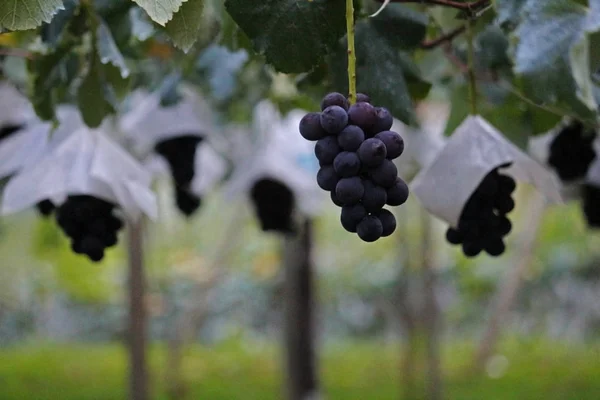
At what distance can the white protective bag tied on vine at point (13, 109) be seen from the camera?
1.68m

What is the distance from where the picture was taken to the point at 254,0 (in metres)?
0.80

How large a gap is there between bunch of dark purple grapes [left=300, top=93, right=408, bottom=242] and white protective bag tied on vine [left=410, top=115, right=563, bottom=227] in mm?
274

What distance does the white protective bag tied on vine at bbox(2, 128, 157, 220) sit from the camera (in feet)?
3.63

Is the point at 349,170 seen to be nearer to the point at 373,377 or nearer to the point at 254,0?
the point at 254,0

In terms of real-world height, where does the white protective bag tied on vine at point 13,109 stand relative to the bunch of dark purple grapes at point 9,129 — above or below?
above

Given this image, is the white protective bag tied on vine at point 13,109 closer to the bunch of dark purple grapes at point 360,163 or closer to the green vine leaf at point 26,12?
the green vine leaf at point 26,12

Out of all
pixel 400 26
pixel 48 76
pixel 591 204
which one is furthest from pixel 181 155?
pixel 591 204

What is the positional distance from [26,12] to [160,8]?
0.13 m

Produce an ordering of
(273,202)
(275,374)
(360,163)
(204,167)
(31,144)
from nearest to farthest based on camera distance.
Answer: (360,163), (31,144), (273,202), (204,167), (275,374)

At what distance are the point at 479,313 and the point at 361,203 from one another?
261 inches

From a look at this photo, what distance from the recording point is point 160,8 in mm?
743

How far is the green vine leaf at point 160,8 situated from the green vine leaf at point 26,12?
0.09m

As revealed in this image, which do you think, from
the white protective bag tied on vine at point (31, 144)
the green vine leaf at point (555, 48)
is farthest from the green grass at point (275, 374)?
the green vine leaf at point (555, 48)

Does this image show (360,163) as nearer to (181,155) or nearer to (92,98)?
(92,98)
